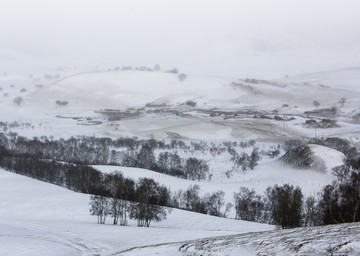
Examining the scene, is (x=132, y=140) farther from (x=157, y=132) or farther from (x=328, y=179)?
(x=328, y=179)

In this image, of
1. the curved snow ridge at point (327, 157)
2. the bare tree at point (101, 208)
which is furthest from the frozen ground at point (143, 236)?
the curved snow ridge at point (327, 157)

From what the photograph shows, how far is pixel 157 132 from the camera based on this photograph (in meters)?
183

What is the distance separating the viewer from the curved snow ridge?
10673 centimetres

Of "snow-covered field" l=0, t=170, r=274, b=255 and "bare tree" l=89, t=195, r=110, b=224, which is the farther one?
"bare tree" l=89, t=195, r=110, b=224

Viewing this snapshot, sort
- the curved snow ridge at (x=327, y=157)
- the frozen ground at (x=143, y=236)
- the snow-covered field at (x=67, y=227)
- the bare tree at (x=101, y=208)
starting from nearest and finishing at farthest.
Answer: the frozen ground at (x=143, y=236), the snow-covered field at (x=67, y=227), the bare tree at (x=101, y=208), the curved snow ridge at (x=327, y=157)

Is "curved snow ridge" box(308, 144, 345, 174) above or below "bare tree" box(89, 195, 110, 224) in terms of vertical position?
above

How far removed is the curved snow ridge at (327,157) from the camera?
350 feet

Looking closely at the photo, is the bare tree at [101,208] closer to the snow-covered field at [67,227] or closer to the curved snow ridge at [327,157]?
the snow-covered field at [67,227]

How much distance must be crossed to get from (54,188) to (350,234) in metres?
Answer: 68.0

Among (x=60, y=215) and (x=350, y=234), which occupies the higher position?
(x=350, y=234)

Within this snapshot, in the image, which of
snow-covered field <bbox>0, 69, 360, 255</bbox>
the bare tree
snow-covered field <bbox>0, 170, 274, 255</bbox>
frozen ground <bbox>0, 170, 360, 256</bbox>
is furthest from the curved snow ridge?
the bare tree

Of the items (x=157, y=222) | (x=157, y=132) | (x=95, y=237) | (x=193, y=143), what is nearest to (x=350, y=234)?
(x=95, y=237)

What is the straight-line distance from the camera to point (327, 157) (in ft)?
365

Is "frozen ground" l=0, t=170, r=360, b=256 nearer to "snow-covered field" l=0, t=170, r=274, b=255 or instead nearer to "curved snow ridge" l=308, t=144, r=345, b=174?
"snow-covered field" l=0, t=170, r=274, b=255
